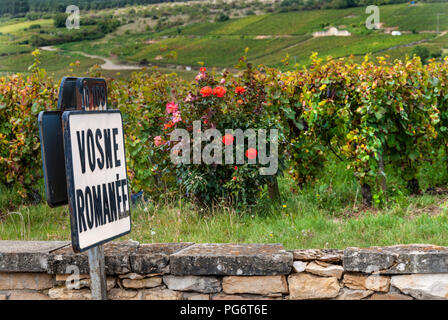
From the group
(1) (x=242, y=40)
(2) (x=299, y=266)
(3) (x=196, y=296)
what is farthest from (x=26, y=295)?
(1) (x=242, y=40)

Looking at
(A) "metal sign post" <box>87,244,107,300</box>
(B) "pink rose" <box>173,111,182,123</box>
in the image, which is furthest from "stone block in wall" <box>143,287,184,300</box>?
(B) "pink rose" <box>173,111,182,123</box>

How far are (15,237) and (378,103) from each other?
11.1 ft

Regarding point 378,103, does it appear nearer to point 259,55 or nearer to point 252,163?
point 252,163

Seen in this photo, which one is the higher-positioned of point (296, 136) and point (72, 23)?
point (72, 23)

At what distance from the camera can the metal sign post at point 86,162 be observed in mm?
2035

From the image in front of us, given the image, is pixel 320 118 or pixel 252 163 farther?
pixel 320 118

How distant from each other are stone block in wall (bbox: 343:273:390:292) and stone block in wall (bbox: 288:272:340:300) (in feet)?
0.23

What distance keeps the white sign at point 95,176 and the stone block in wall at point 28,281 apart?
874mm

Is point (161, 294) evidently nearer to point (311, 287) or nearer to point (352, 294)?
point (311, 287)

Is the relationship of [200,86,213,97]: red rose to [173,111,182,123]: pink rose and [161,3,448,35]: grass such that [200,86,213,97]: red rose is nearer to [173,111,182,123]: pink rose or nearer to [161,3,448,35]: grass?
[173,111,182,123]: pink rose

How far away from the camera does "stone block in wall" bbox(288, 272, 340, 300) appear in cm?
269

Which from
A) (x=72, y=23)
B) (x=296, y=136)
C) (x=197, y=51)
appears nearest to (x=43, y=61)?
(x=72, y=23)

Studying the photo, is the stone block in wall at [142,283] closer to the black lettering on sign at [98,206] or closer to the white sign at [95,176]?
the white sign at [95,176]

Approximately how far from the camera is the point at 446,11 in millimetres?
7297
